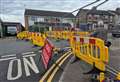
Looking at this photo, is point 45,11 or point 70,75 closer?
point 70,75

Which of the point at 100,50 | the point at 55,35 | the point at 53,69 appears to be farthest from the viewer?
the point at 55,35

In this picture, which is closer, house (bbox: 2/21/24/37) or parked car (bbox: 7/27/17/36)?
house (bbox: 2/21/24/37)

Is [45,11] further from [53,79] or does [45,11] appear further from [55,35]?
[53,79]

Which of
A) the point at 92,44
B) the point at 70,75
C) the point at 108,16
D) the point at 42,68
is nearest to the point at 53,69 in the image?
the point at 42,68

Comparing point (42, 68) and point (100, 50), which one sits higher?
point (100, 50)

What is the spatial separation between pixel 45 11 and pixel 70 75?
94052mm

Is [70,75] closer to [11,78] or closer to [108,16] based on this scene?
[11,78]

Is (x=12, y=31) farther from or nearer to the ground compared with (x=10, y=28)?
Result: nearer to the ground

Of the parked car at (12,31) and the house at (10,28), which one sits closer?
the house at (10,28)

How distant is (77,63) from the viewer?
1332 centimetres

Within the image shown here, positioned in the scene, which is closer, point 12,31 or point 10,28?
point 10,28

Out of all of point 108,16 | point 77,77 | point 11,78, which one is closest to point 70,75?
point 77,77

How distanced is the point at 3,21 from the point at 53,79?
176 feet

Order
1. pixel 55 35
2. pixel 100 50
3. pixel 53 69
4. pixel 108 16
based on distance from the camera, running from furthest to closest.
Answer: pixel 108 16
pixel 55 35
pixel 53 69
pixel 100 50
